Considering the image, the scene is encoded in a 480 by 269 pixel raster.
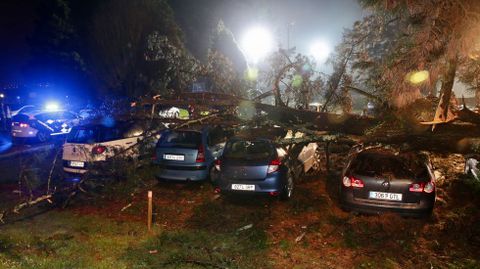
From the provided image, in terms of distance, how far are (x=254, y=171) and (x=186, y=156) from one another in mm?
2095

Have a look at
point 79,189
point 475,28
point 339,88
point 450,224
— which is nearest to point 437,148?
point 450,224

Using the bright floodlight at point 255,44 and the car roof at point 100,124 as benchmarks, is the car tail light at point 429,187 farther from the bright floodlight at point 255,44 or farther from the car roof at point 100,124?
the bright floodlight at point 255,44

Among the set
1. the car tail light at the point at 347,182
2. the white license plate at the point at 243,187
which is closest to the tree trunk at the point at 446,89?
the car tail light at the point at 347,182

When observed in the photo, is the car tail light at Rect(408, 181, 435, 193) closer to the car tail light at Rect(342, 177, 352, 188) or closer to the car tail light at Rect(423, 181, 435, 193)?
the car tail light at Rect(423, 181, 435, 193)

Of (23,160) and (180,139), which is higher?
(180,139)

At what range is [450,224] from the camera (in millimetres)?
6727

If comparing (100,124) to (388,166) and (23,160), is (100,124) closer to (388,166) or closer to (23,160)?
(23,160)

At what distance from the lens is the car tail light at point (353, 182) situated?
680cm

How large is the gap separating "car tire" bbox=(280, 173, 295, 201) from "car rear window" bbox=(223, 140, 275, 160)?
82 cm

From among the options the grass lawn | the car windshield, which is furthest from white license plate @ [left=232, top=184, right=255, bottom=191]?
the car windshield

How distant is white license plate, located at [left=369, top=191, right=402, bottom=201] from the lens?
656 centimetres

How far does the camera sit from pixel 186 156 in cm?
889

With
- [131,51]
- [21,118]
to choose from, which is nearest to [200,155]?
[21,118]

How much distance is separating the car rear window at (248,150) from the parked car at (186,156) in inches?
36.6
